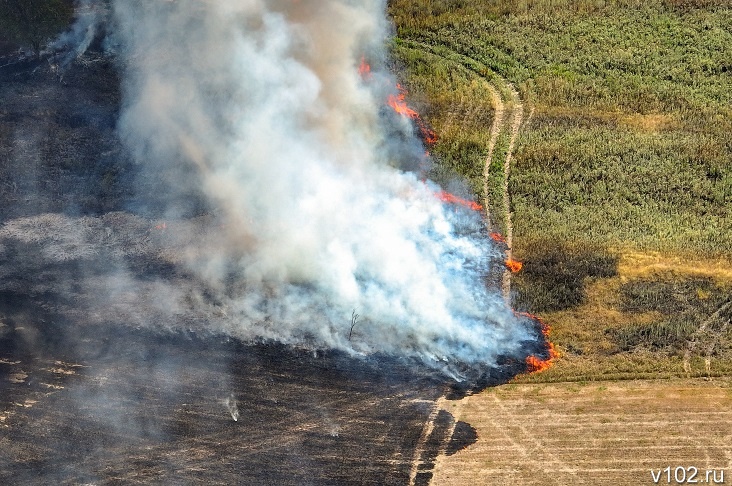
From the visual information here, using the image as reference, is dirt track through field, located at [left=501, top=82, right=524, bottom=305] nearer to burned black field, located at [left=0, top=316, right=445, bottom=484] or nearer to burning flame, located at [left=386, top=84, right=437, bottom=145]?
burning flame, located at [left=386, top=84, right=437, bottom=145]

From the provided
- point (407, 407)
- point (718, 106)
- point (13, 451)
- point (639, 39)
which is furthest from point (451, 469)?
point (639, 39)

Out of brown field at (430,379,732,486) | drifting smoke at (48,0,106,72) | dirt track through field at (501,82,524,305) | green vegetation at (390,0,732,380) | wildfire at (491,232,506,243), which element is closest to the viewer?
brown field at (430,379,732,486)

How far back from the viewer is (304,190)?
43562 millimetres

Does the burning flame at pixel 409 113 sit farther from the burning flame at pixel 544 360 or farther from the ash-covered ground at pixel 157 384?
the burning flame at pixel 544 360

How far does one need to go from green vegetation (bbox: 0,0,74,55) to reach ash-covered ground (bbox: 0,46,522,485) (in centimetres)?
1729

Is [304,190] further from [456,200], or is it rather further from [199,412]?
[199,412]

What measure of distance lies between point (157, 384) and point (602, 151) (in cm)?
2702

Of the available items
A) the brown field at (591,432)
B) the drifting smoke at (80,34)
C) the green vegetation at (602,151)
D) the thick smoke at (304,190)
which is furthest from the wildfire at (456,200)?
the drifting smoke at (80,34)

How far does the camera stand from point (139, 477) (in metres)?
33.2

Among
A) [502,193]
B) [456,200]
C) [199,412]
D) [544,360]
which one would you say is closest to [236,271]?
[199,412]

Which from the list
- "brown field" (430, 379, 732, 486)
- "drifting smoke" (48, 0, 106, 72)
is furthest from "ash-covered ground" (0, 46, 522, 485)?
"drifting smoke" (48, 0, 106, 72)

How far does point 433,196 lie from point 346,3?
40.8ft

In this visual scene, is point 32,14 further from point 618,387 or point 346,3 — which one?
point 618,387

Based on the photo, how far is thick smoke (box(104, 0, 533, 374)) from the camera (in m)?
39.4
